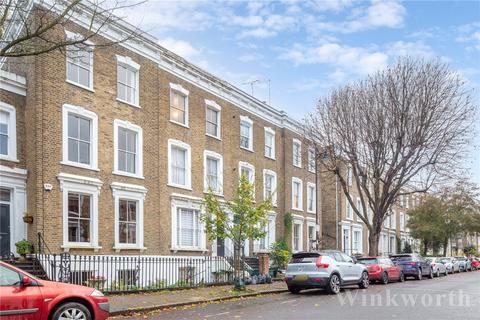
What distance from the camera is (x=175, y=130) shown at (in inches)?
1033

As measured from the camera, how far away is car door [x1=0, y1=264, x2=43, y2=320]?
30.6 feet

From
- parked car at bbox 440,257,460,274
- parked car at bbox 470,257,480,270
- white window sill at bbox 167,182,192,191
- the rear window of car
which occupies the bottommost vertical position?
parked car at bbox 470,257,480,270

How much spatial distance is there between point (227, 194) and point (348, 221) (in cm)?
2068

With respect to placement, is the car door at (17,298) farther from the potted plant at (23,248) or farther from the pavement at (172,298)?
the potted plant at (23,248)

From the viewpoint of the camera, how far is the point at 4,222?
19219 millimetres

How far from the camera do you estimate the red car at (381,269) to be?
25.8 metres

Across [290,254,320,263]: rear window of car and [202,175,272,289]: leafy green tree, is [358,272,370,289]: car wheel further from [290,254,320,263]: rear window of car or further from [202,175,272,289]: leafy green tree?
[202,175,272,289]: leafy green tree

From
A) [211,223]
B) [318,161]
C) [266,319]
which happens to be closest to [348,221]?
[318,161]

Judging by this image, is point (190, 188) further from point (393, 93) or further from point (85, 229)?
point (393, 93)

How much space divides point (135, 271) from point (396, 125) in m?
15.5

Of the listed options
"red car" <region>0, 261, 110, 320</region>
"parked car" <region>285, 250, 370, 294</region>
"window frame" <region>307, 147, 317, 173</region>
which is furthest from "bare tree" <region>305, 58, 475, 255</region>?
"red car" <region>0, 261, 110, 320</region>

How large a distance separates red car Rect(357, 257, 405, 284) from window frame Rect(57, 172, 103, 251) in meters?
12.3

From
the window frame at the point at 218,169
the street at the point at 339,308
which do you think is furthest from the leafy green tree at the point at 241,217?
the window frame at the point at 218,169

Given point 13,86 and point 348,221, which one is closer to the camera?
point 13,86
